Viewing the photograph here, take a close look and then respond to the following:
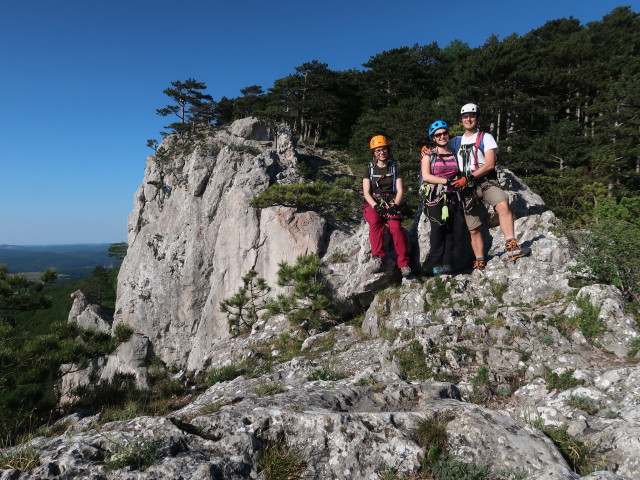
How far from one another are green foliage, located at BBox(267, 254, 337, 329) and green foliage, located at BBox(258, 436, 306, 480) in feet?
21.8

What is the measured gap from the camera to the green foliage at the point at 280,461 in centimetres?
271

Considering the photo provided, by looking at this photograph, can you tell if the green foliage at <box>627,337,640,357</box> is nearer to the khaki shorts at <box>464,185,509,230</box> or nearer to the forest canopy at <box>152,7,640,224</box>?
the khaki shorts at <box>464,185,509,230</box>

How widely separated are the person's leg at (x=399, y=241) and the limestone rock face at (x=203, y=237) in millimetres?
9614

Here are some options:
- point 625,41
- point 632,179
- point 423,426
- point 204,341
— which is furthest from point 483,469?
point 625,41

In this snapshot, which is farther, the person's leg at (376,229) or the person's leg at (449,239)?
the person's leg at (376,229)

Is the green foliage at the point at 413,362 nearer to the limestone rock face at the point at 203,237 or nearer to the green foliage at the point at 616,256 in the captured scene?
the green foliage at the point at 616,256

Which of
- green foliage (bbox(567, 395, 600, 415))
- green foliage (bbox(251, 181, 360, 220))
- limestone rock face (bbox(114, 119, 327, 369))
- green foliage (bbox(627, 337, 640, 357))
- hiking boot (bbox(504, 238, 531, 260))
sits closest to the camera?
green foliage (bbox(567, 395, 600, 415))

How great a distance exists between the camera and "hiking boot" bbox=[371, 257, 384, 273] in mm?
8797

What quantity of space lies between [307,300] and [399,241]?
378 centimetres

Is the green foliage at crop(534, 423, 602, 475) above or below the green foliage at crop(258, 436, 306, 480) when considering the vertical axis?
below

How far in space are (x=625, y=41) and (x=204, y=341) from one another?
5089cm

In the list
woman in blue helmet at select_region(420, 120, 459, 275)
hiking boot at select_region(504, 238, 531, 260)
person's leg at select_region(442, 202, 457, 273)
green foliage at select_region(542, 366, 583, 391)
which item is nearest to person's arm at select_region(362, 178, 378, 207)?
woman in blue helmet at select_region(420, 120, 459, 275)

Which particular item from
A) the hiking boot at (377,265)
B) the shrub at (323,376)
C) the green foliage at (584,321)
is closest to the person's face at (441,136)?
the hiking boot at (377,265)

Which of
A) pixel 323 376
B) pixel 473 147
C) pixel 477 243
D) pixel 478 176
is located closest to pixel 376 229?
pixel 477 243
